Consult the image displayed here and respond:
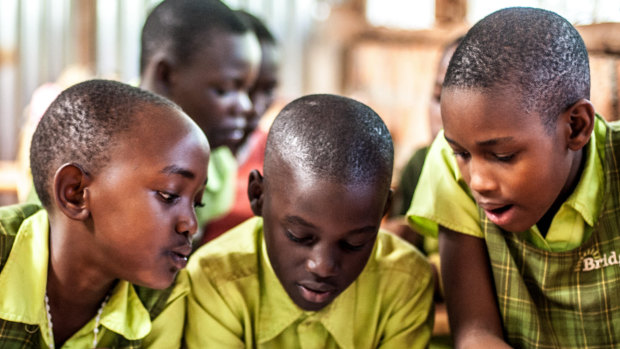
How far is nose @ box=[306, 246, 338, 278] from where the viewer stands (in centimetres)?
121

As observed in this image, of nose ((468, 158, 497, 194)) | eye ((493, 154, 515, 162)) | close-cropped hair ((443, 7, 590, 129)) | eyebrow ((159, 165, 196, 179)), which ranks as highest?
close-cropped hair ((443, 7, 590, 129))

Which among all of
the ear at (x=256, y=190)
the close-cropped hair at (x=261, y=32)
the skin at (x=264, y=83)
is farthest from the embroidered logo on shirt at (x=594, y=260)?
the close-cropped hair at (x=261, y=32)

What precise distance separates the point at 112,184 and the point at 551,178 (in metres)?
0.76

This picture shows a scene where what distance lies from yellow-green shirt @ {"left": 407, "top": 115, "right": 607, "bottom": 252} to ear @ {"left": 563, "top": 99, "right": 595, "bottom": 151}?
4.1 inches

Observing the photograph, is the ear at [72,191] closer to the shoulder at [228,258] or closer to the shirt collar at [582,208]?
the shoulder at [228,258]

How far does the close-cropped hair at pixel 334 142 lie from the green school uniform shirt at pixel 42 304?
13.4 inches

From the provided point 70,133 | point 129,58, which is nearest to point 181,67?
point 70,133

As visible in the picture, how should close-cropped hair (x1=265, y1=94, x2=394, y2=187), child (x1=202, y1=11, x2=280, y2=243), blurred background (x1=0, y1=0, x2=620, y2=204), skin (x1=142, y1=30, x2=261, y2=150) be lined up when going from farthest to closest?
blurred background (x1=0, y1=0, x2=620, y2=204) < child (x1=202, y1=11, x2=280, y2=243) < skin (x1=142, y1=30, x2=261, y2=150) < close-cropped hair (x1=265, y1=94, x2=394, y2=187)

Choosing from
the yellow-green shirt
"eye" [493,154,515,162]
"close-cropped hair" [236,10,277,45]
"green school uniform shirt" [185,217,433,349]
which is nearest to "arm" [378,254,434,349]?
"green school uniform shirt" [185,217,433,349]

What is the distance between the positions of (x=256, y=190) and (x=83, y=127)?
0.35 metres

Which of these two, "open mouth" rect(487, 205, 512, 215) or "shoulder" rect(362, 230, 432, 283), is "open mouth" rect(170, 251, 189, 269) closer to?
"shoulder" rect(362, 230, 432, 283)

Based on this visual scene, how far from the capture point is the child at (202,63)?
1890 millimetres

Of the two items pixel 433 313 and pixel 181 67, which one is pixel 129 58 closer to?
pixel 181 67

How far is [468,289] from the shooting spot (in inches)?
53.5
